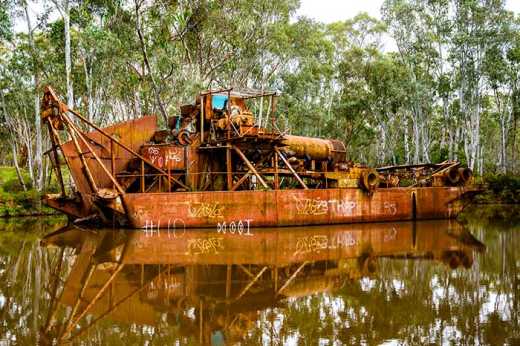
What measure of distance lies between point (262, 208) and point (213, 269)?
7.74 m

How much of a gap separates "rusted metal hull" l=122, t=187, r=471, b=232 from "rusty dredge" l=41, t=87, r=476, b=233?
3 cm

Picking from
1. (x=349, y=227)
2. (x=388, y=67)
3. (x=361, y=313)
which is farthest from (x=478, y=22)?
(x=361, y=313)

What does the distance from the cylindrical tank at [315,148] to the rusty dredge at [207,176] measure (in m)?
0.05

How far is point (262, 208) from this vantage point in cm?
1731

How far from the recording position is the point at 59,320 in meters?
6.43

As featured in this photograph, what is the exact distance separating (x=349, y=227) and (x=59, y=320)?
12962 millimetres

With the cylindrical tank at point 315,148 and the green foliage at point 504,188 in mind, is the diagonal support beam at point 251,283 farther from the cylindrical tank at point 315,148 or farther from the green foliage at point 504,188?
the green foliage at point 504,188

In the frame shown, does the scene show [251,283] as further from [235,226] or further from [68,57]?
[68,57]

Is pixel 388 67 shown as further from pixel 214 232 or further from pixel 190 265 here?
pixel 190 265

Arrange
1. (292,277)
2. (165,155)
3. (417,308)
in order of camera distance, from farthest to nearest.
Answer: (165,155), (292,277), (417,308)

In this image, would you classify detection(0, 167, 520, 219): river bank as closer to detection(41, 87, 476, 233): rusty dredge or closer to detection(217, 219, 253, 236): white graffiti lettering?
detection(41, 87, 476, 233): rusty dredge

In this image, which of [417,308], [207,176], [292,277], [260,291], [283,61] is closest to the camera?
[417,308]

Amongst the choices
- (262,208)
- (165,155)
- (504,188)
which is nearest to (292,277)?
(262,208)

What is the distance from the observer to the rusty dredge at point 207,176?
16750 millimetres
